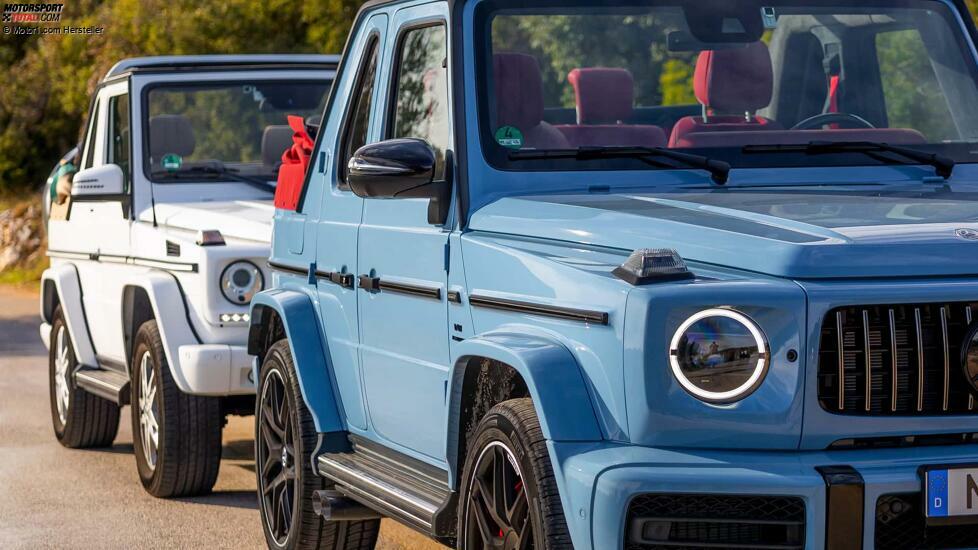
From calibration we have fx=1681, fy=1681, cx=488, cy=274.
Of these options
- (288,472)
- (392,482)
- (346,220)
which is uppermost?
(346,220)

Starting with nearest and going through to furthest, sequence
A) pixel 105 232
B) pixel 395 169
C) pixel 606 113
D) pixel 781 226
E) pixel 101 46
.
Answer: pixel 781 226 < pixel 395 169 < pixel 606 113 < pixel 105 232 < pixel 101 46

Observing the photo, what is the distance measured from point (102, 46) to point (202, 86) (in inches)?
722

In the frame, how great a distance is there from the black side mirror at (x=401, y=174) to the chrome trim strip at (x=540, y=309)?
400 mm

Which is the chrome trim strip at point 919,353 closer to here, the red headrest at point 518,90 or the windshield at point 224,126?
the red headrest at point 518,90

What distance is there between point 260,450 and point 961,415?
3.34m

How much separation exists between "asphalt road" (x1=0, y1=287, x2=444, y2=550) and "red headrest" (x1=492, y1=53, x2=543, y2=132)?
2287 mm

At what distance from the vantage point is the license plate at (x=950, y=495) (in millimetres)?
3602

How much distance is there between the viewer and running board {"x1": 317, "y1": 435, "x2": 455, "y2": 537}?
15.5ft

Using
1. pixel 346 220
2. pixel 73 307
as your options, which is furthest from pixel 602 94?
pixel 73 307

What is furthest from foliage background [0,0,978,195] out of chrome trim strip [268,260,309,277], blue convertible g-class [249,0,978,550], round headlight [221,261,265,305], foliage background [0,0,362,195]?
blue convertible g-class [249,0,978,550]

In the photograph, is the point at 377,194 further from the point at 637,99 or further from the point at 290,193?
the point at 290,193

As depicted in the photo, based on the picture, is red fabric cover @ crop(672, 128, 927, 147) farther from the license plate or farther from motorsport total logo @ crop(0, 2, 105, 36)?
motorsport total logo @ crop(0, 2, 105, 36)

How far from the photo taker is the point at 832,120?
525 cm

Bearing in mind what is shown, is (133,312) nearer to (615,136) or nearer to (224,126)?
(224,126)
